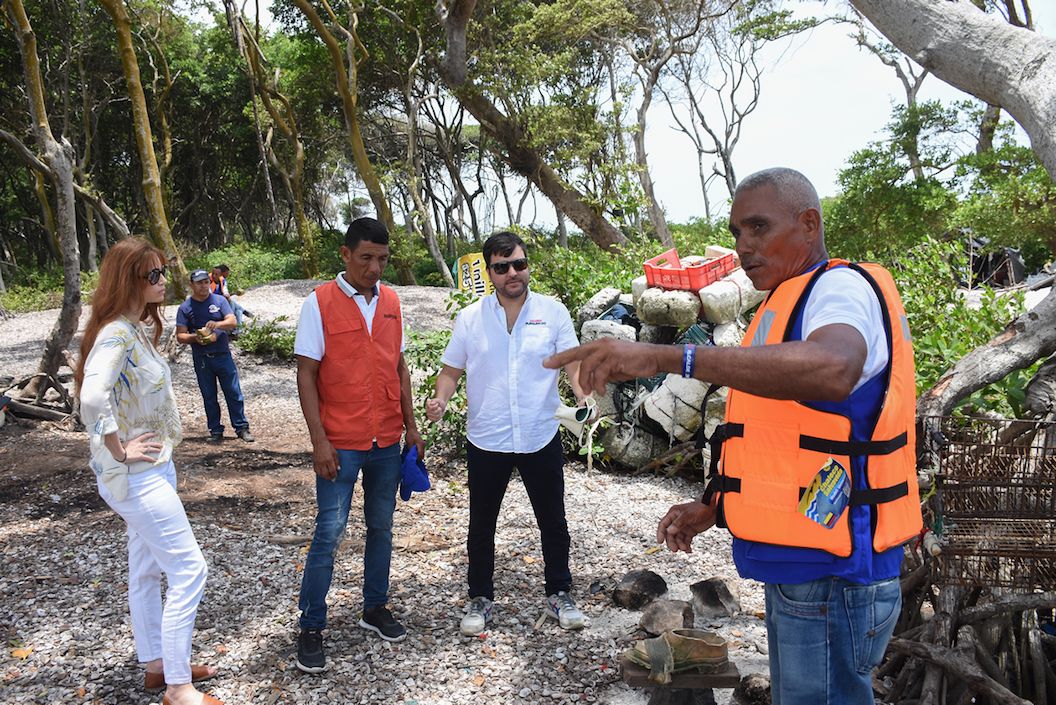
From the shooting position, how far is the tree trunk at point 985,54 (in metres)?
3.40

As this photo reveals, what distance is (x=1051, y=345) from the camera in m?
3.44

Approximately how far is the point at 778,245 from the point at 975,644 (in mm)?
2238

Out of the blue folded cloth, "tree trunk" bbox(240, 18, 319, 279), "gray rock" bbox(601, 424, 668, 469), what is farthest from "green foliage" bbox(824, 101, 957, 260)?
"tree trunk" bbox(240, 18, 319, 279)

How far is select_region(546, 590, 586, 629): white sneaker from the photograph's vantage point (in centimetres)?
381

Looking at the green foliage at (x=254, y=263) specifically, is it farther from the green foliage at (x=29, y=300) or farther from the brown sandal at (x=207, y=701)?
the brown sandal at (x=207, y=701)

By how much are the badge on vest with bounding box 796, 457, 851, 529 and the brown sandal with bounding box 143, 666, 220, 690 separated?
2.95m

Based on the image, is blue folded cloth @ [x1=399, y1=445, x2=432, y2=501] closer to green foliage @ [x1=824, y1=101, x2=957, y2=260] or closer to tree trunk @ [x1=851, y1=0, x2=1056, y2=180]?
tree trunk @ [x1=851, y1=0, x2=1056, y2=180]

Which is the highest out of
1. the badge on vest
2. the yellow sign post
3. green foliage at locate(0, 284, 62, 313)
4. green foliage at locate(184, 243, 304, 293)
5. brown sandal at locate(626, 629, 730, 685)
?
green foliage at locate(184, 243, 304, 293)

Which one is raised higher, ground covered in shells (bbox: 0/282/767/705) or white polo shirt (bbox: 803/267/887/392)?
white polo shirt (bbox: 803/267/887/392)

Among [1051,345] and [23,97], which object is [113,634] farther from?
[23,97]

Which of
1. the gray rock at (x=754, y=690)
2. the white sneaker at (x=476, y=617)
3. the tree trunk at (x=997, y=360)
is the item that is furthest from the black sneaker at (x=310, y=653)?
the tree trunk at (x=997, y=360)

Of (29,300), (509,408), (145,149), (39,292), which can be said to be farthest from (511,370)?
(39,292)

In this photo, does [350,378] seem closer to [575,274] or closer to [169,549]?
[169,549]

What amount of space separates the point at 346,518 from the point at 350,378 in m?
0.67
